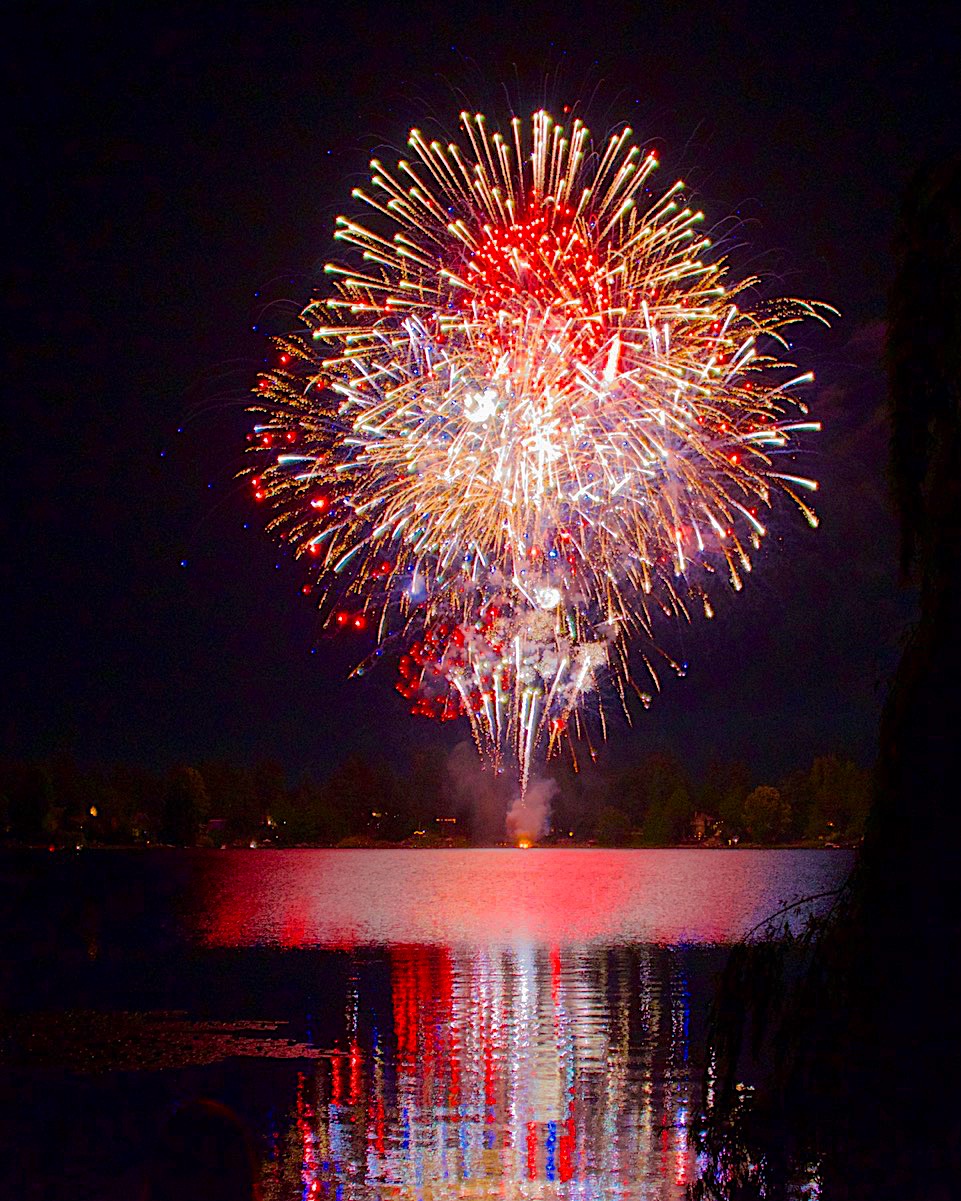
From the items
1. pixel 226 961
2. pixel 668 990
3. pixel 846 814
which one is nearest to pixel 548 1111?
pixel 668 990

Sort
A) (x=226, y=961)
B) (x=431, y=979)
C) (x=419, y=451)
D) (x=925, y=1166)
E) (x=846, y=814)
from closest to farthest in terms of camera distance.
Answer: (x=925, y=1166) < (x=419, y=451) < (x=431, y=979) < (x=226, y=961) < (x=846, y=814)

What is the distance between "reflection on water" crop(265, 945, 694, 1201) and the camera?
14414mm

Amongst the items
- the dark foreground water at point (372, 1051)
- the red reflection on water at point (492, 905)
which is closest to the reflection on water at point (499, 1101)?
the dark foreground water at point (372, 1051)

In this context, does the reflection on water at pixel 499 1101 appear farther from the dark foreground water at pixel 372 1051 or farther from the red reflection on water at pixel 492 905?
the red reflection on water at pixel 492 905

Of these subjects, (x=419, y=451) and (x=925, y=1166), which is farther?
(x=419, y=451)

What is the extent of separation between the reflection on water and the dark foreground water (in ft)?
0.17

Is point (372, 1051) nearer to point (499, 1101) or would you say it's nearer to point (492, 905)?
point (499, 1101)

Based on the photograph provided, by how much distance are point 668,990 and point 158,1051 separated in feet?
47.5

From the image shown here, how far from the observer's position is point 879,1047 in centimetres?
988

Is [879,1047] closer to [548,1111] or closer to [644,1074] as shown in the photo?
[548,1111]

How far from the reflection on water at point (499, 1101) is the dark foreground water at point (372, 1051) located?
52mm

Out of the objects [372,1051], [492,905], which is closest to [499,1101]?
[372,1051]

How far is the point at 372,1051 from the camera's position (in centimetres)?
2350

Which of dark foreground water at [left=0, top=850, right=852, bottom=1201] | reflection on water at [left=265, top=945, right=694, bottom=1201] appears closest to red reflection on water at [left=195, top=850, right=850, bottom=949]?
dark foreground water at [left=0, top=850, right=852, bottom=1201]
